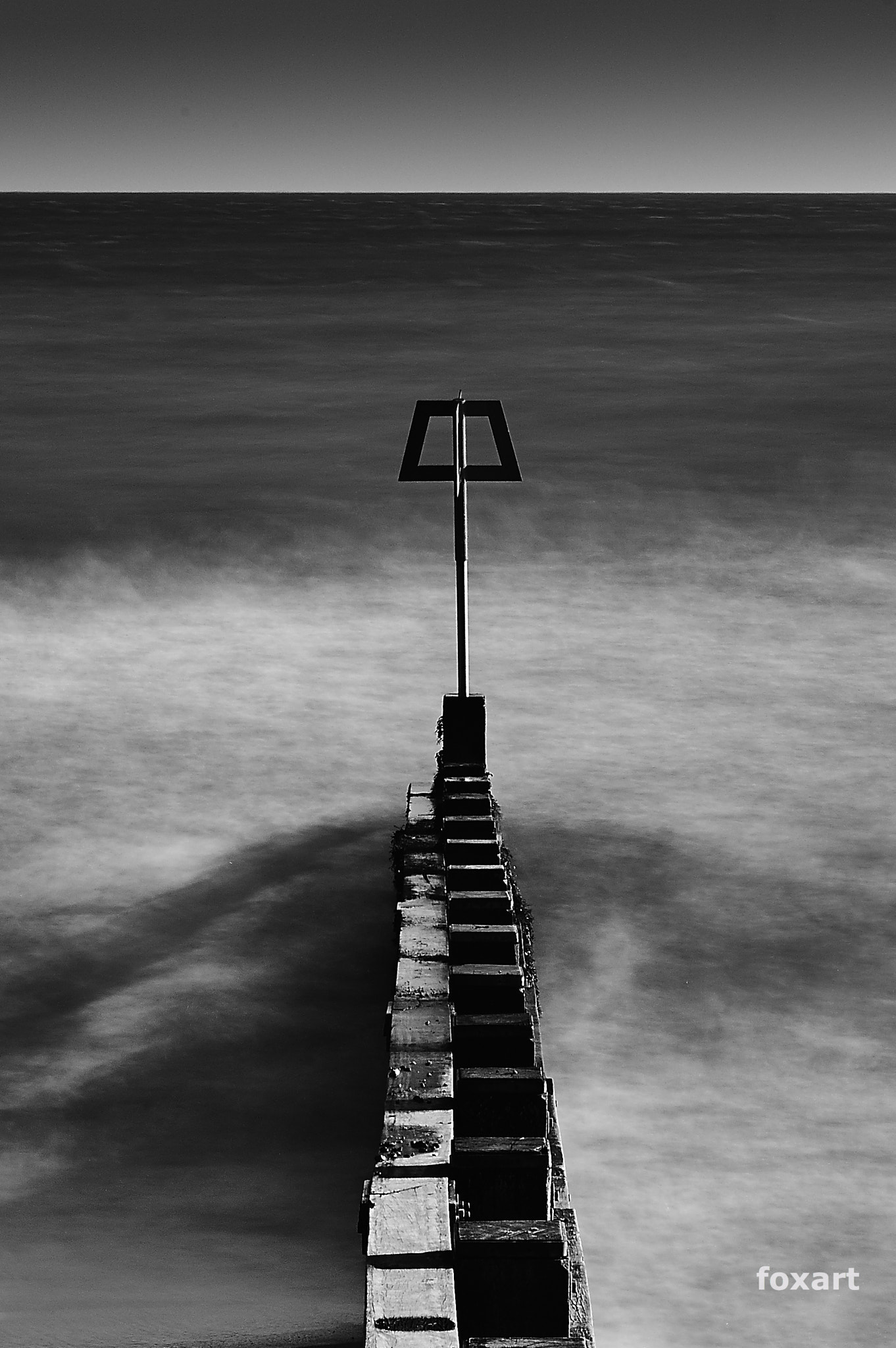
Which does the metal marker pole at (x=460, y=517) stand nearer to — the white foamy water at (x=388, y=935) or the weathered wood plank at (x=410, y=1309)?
the white foamy water at (x=388, y=935)

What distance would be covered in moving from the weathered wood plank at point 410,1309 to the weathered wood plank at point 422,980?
2.06 m

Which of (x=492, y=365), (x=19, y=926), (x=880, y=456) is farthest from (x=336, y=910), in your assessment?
(x=492, y=365)

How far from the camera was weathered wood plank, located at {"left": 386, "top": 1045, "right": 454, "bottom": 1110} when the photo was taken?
5590 mm

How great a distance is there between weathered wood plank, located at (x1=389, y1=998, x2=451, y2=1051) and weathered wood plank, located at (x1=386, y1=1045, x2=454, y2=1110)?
55 mm

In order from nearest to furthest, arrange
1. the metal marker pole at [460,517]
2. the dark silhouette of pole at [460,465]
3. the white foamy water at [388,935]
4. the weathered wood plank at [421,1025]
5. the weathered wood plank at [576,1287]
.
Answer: the weathered wood plank at [576,1287], the weathered wood plank at [421,1025], the white foamy water at [388,935], the dark silhouette of pole at [460,465], the metal marker pole at [460,517]

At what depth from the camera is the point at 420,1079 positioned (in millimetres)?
5781

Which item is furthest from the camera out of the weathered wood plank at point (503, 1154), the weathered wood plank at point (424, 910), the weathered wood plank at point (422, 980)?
the weathered wood plank at point (424, 910)

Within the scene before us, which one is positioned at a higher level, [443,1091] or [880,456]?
[880,456]

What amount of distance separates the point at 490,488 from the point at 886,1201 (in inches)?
715

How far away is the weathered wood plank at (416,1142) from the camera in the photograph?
5113 mm

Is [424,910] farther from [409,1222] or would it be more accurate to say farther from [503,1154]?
[409,1222]

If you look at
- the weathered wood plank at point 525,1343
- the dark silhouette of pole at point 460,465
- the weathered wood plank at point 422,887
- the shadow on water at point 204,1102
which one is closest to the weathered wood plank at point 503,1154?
the weathered wood plank at point 525,1343

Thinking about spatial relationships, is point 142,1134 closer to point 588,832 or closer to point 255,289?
point 588,832

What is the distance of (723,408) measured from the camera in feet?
100
